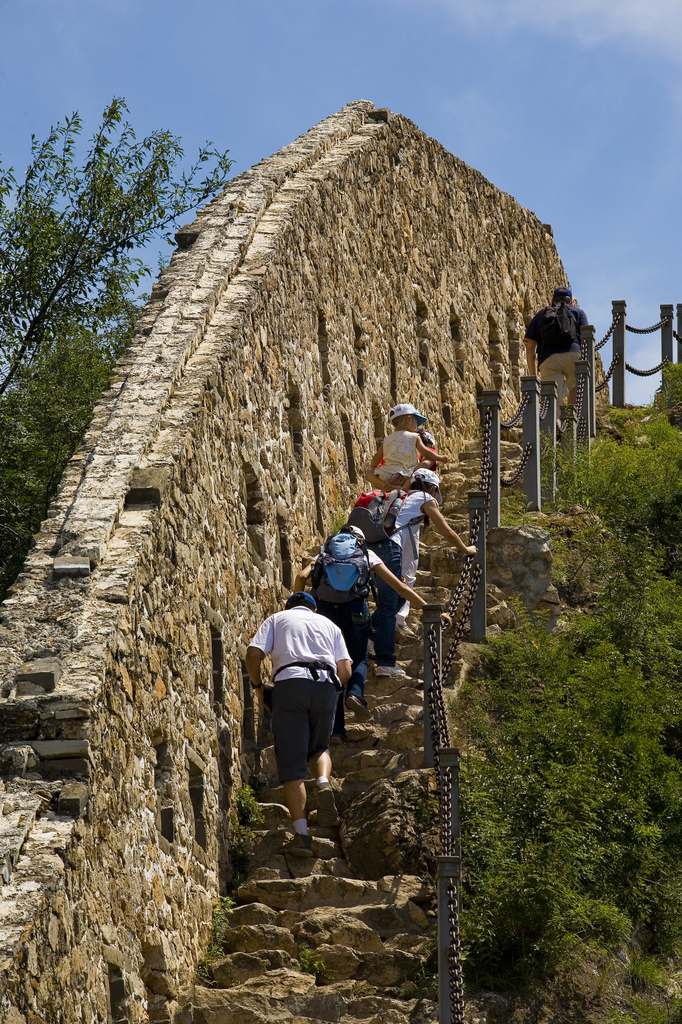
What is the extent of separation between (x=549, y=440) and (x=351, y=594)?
12.3ft

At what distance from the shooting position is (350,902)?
684 centimetres

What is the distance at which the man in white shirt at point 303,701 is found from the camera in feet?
23.7

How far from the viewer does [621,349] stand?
16.8m

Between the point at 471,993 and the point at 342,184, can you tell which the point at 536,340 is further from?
the point at 471,993

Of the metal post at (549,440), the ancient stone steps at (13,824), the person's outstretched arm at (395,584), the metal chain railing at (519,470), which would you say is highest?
the metal post at (549,440)

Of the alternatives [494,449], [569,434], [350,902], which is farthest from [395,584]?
[569,434]

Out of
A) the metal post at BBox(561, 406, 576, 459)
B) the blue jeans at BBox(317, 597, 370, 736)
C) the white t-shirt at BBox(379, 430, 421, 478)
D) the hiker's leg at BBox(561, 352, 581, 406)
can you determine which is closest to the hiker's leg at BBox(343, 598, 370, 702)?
the blue jeans at BBox(317, 597, 370, 736)

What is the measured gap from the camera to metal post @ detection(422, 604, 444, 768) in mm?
7090

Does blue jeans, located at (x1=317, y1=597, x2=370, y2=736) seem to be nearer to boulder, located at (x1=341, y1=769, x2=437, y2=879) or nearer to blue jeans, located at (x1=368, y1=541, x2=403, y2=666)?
blue jeans, located at (x1=368, y1=541, x2=403, y2=666)

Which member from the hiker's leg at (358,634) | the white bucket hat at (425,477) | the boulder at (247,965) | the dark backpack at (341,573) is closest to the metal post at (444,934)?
the boulder at (247,965)

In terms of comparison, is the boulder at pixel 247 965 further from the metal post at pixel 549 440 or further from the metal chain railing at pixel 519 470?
the metal post at pixel 549 440

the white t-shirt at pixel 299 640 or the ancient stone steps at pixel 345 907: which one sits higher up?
the white t-shirt at pixel 299 640

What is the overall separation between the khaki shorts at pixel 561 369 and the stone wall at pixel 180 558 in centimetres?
130

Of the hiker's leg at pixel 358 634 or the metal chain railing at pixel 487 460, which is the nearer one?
the hiker's leg at pixel 358 634
